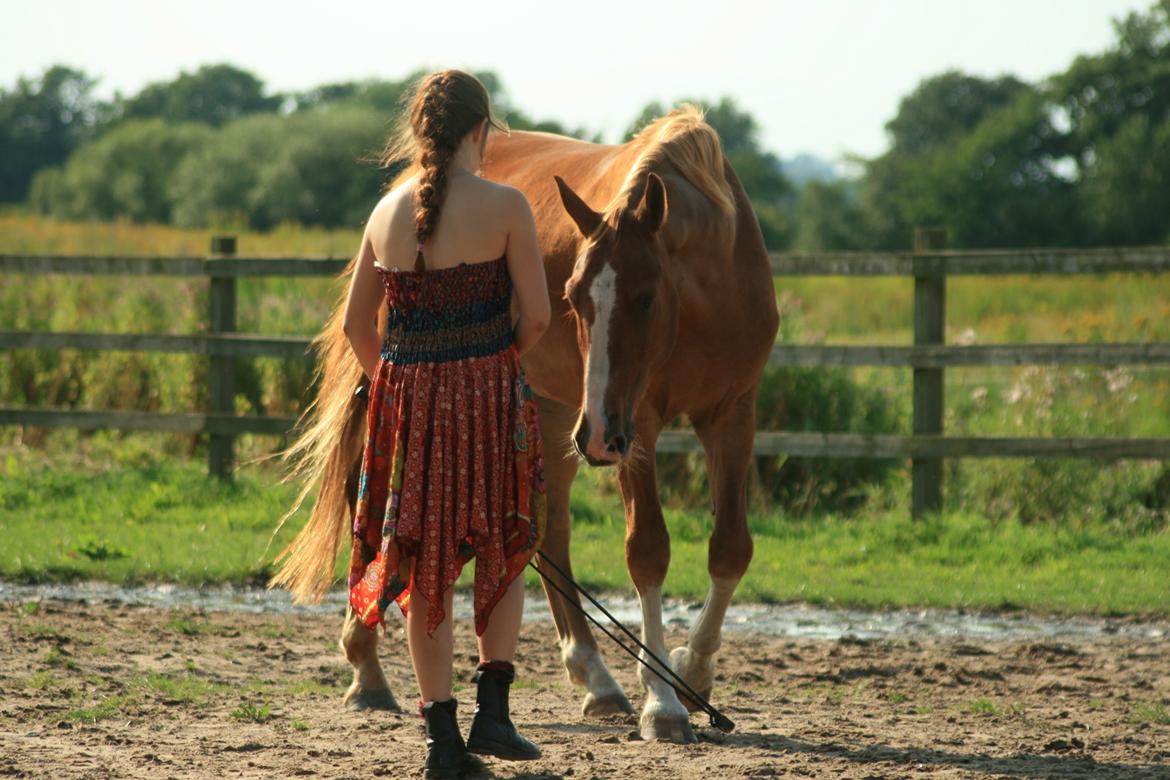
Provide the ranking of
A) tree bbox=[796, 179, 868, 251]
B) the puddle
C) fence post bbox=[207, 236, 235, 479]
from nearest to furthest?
the puddle, fence post bbox=[207, 236, 235, 479], tree bbox=[796, 179, 868, 251]

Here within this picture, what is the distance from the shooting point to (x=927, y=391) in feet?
28.2

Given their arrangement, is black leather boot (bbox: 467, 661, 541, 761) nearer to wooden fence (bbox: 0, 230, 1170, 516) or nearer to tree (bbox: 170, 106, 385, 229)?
wooden fence (bbox: 0, 230, 1170, 516)

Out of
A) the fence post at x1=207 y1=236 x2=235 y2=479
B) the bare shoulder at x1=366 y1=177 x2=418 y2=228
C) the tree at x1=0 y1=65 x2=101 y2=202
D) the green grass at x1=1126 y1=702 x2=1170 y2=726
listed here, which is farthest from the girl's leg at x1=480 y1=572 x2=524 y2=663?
the tree at x1=0 y1=65 x2=101 y2=202

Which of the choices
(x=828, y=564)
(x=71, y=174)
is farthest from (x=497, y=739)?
(x=71, y=174)

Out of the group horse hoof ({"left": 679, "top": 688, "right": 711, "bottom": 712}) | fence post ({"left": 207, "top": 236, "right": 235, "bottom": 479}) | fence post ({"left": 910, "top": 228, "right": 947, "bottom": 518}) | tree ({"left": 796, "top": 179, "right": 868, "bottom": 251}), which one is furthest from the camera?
tree ({"left": 796, "top": 179, "right": 868, "bottom": 251})

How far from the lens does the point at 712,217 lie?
4738 mm

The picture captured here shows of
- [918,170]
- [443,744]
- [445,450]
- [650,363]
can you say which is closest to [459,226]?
[445,450]

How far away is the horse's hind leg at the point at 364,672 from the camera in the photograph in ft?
16.1

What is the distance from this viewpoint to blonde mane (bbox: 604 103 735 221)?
188 inches

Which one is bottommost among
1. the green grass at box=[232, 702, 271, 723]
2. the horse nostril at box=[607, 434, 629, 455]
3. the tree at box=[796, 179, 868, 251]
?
the green grass at box=[232, 702, 271, 723]

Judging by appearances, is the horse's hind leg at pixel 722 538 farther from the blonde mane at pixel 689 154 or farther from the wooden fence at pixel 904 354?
the wooden fence at pixel 904 354

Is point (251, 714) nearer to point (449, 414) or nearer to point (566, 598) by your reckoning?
point (566, 598)

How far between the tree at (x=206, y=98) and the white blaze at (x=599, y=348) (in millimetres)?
92182

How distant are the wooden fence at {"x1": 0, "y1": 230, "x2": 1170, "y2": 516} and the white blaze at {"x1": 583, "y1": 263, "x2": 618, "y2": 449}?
435 centimetres
